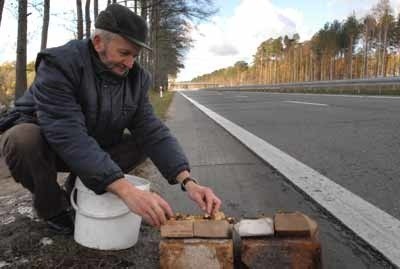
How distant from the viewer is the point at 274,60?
132250mm

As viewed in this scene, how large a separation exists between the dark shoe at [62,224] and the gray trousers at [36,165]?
1.3 inches

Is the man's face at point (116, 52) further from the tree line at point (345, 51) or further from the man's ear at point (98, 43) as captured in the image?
the tree line at point (345, 51)

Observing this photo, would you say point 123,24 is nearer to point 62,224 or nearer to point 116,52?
point 116,52

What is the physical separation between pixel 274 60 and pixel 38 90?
435ft

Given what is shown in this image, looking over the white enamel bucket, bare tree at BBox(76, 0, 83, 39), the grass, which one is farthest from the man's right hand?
bare tree at BBox(76, 0, 83, 39)

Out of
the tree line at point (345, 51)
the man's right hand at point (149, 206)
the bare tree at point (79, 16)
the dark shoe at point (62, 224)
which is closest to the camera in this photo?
the man's right hand at point (149, 206)

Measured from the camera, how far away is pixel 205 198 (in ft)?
8.10

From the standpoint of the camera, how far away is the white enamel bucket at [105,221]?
2637 millimetres

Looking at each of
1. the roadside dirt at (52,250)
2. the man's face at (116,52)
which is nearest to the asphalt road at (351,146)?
the roadside dirt at (52,250)

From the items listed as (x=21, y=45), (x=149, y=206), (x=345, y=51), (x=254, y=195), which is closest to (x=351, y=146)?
(x=254, y=195)

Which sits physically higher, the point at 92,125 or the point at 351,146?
the point at 92,125

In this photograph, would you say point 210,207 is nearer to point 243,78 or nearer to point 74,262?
point 74,262

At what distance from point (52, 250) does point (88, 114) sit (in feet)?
Answer: 2.35

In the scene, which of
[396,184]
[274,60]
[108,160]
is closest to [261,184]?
[396,184]
